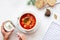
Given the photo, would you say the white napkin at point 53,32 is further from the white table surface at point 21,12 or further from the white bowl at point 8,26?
the white bowl at point 8,26

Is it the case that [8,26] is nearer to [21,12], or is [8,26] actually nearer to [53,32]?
[21,12]

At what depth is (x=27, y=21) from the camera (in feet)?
2.63

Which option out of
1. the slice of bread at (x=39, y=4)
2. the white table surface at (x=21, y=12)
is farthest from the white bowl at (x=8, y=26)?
the slice of bread at (x=39, y=4)

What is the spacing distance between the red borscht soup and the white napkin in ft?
0.25

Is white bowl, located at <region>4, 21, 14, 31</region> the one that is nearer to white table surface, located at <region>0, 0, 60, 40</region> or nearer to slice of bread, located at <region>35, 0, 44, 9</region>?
white table surface, located at <region>0, 0, 60, 40</region>

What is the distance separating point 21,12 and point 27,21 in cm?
5

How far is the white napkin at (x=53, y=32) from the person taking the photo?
802 millimetres

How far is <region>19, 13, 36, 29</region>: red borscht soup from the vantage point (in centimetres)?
80

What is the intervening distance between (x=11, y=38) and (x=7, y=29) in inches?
1.8

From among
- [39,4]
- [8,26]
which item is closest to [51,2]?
[39,4]

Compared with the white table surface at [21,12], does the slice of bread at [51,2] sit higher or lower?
higher

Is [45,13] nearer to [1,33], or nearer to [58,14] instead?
[58,14]

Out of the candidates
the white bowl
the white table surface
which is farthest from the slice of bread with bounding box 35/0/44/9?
the white bowl

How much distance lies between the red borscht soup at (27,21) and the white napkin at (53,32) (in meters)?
0.07
